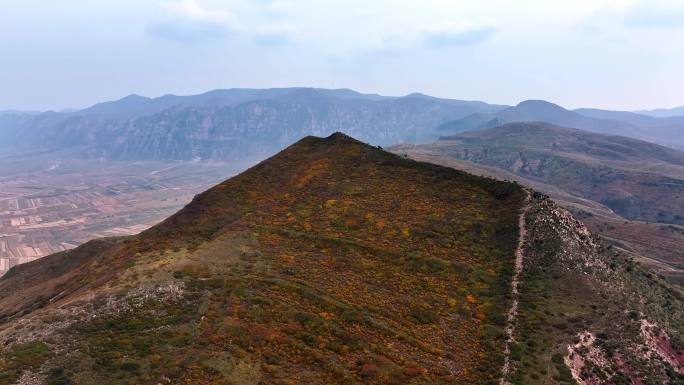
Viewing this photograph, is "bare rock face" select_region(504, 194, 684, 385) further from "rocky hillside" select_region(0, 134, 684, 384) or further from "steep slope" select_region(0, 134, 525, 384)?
"steep slope" select_region(0, 134, 525, 384)

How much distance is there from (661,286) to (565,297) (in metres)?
27.5

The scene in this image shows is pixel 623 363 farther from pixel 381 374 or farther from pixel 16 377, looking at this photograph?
pixel 16 377

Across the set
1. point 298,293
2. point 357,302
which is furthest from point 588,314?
point 298,293

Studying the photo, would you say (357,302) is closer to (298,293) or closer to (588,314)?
(298,293)

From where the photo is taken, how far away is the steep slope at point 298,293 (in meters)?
43.7

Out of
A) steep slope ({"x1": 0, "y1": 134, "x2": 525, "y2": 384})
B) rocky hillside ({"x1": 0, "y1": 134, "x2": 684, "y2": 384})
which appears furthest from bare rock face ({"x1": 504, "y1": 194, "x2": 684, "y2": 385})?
steep slope ({"x1": 0, "y1": 134, "x2": 525, "y2": 384})

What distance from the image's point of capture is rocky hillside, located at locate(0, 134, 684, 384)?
1742 inches

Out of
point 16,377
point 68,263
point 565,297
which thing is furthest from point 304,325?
point 68,263

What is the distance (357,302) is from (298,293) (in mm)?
7897

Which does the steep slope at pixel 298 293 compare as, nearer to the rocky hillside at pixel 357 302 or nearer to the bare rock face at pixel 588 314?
the rocky hillside at pixel 357 302

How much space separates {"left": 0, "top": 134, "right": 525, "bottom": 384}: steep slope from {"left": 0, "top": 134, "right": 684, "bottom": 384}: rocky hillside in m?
0.23

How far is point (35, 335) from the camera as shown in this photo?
150ft

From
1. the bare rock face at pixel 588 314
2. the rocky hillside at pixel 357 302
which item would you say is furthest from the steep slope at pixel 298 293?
the bare rock face at pixel 588 314

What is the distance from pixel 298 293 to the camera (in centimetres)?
5638
